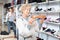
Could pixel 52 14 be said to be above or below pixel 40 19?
above

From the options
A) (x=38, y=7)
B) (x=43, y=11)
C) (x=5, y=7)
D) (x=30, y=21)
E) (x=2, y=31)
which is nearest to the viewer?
(x=30, y=21)

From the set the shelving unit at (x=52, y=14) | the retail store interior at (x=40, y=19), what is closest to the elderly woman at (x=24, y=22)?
the retail store interior at (x=40, y=19)

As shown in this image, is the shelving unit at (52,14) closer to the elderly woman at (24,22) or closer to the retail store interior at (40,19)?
the retail store interior at (40,19)

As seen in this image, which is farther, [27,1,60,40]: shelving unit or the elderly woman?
[27,1,60,40]: shelving unit

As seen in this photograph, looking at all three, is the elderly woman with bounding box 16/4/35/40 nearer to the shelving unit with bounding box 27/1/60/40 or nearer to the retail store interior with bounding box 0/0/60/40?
the retail store interior with bounding box 0/0/60/40

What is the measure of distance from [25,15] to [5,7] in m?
3.05

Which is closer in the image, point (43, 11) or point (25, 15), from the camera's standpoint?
point (25, 15)

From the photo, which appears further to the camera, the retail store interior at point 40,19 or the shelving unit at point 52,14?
the shelving unit at point 52,14

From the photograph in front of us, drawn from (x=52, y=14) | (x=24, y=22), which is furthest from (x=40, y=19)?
(x=24, y=22)

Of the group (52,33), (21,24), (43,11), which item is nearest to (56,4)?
(43,11)

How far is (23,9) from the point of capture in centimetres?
404

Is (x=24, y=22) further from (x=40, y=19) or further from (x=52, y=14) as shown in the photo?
(x=52, y=14)

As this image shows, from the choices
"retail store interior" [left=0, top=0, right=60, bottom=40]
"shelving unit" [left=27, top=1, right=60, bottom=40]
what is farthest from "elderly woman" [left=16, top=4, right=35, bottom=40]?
"shelving unit" [left=27, top=1, right=60, bottom=40]

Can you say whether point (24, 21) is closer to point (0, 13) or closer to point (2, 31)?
point (2, 31)
